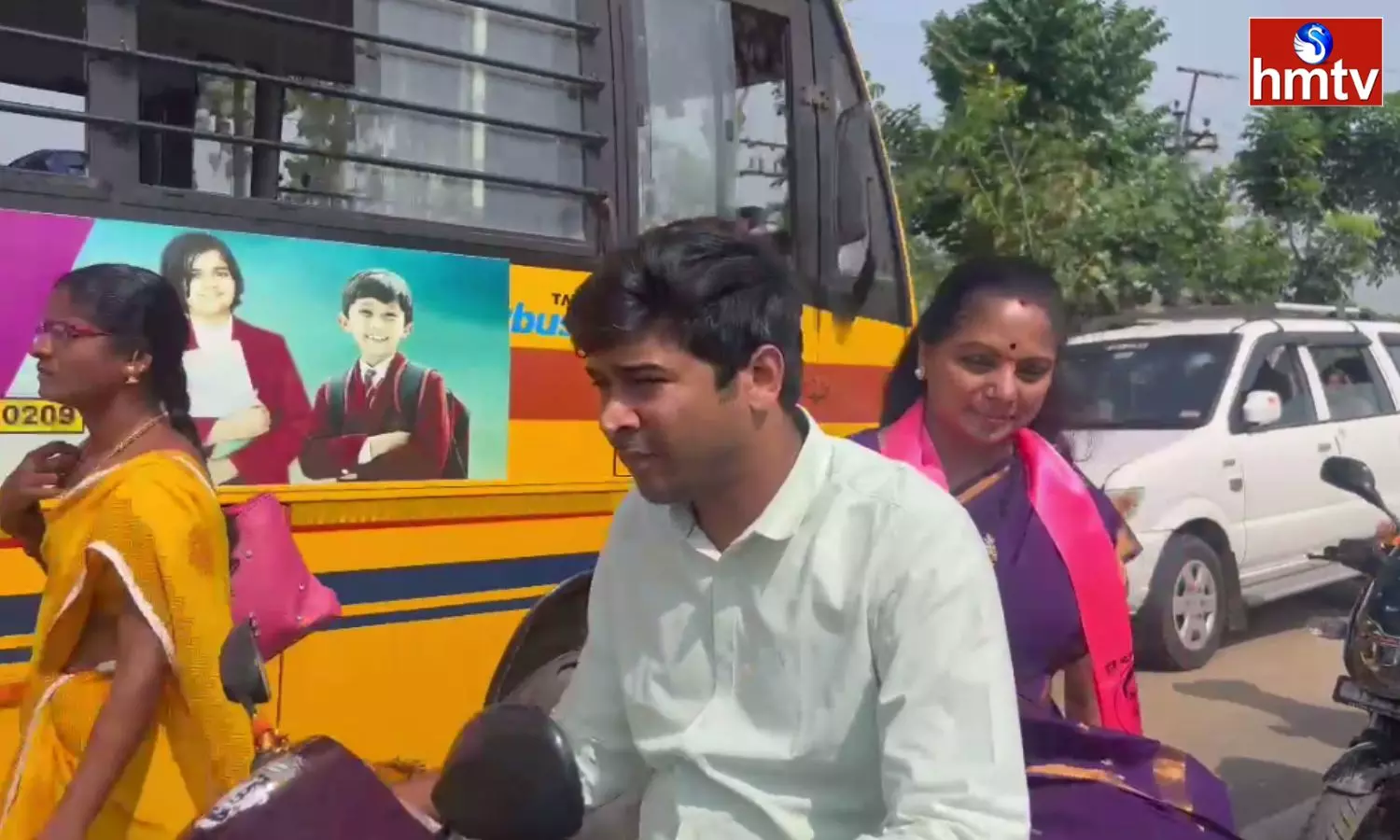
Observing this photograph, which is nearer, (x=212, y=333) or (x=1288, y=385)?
(x=212, y=333)

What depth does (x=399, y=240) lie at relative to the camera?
3322 millimetres

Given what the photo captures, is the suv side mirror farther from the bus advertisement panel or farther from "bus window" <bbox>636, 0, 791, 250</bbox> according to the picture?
the bus advertisement panel

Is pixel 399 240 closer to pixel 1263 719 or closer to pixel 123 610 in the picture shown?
pixel 123 610

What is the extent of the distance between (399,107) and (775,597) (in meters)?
2.24

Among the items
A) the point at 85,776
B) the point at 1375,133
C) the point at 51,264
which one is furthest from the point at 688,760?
the point at 1375,133

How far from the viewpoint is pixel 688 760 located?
1.58m

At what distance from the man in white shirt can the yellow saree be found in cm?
84

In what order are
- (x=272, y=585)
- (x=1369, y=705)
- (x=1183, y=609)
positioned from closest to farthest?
1. (x=272, y=585)
2. (x=1369, y=705)
3. (x=1183, y=609)

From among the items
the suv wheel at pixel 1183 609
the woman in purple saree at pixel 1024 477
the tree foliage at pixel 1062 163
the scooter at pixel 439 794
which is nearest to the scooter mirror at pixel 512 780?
the scooter at pixel 439 794

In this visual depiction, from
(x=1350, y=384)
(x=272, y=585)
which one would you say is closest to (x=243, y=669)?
(x=272, y=585)

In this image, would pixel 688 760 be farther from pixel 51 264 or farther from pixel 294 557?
pixel 51 264

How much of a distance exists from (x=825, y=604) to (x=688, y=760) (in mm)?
251

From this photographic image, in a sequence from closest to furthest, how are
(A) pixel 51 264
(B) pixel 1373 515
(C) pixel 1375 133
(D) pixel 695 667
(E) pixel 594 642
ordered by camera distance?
(D) pixel 695 667, (E) pixel 594 642, (A) pixel 51 264, (B) pixel 1373 515, (C) pixel 1375 133

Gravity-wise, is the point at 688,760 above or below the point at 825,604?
below
